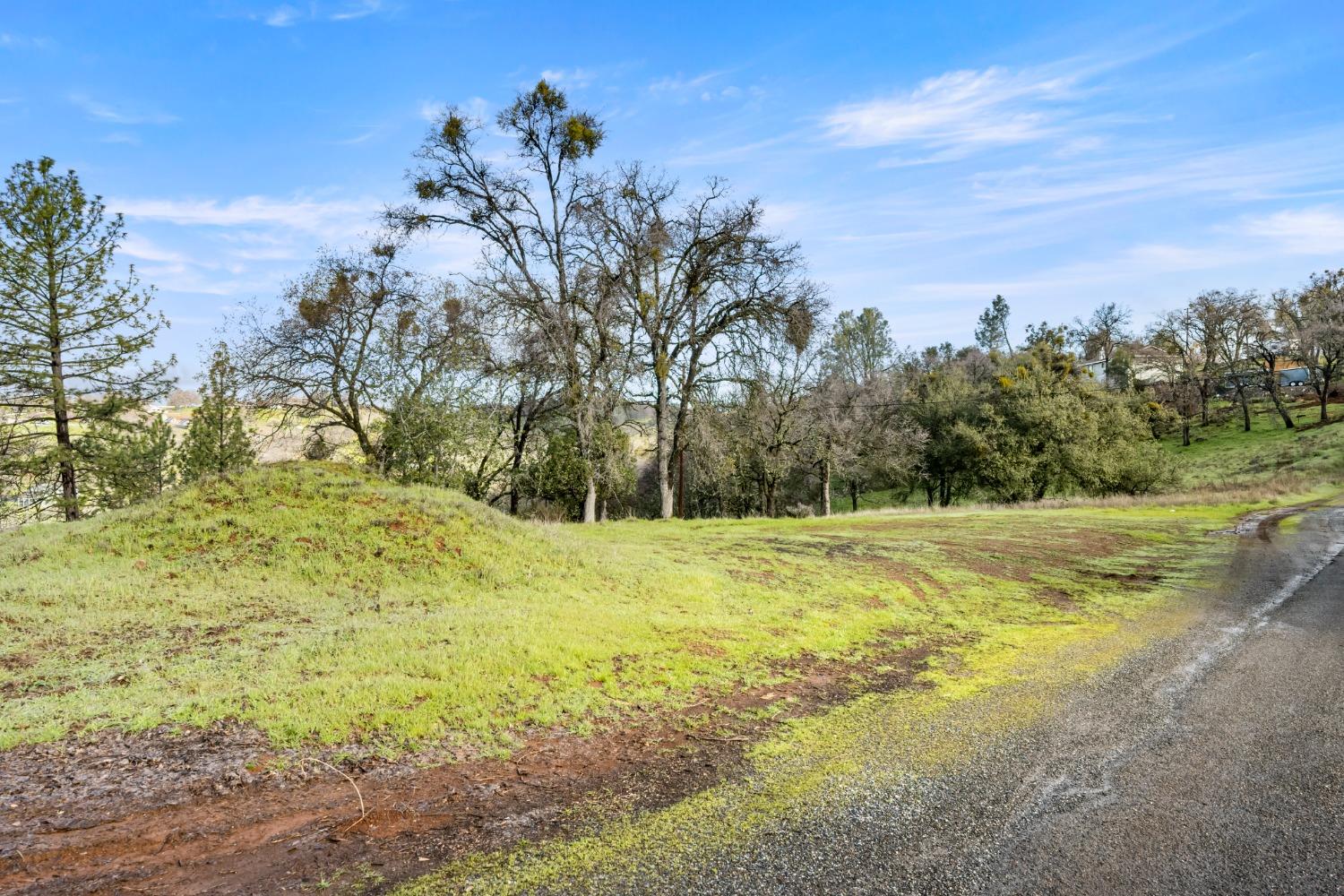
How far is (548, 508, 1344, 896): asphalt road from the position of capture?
312 cm

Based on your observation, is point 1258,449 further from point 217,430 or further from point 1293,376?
point 217,430

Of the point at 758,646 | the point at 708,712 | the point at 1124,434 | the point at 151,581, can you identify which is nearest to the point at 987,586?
the point at 758,646

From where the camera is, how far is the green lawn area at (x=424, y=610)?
505cm

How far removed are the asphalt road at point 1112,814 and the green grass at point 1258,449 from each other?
143 ft

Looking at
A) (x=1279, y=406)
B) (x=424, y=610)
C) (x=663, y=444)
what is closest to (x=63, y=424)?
(x=663, y=444)

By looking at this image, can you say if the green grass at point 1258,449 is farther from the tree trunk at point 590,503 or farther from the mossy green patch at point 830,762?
the mossy green patch at point 830,762

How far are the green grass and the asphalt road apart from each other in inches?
1719

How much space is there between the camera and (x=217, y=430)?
22281mm

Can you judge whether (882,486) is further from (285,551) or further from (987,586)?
(285,551)

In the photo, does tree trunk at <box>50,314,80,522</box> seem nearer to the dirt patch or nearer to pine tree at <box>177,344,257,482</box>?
pine tree at <box>177,344,257,482</box>

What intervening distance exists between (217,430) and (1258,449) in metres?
61.3

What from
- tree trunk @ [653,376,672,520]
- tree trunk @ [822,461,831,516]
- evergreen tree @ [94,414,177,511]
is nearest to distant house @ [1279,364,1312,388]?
tree trunk @ [822,461,831,516]

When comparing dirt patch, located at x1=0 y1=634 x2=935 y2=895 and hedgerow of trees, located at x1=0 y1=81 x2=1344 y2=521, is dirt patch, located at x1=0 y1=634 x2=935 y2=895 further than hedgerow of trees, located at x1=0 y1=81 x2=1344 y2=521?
No

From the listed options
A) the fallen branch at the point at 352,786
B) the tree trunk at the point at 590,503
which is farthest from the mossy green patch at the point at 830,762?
the tree trunk at the point at 590,503
